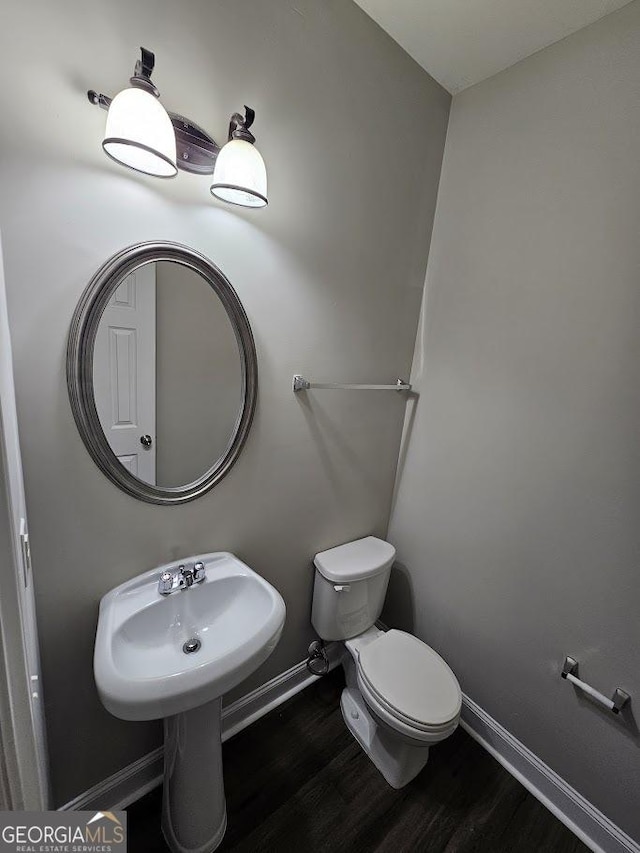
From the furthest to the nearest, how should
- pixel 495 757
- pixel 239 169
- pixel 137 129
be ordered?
pixel 495 757, pixel 239 169, pixel 137 129

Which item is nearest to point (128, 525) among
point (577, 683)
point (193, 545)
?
point (193, 545)

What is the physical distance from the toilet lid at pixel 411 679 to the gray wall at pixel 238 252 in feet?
1.30

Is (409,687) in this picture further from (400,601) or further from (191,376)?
(191,376)

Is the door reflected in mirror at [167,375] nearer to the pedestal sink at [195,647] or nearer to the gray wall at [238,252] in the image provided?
the gray wall at [238,252]

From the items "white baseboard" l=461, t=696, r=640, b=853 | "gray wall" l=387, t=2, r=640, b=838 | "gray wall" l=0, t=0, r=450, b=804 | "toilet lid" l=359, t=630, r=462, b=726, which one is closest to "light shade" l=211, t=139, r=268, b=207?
"gray wall" l=0, t=0, r=450, b=804

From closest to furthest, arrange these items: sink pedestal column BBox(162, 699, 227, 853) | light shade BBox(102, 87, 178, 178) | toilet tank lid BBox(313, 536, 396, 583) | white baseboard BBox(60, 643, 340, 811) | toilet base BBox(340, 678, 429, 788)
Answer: light shade BBox(102, 87, 178, 178) → sink pedestal column BBox(162, 699, 227, 853) → white baseboard BBox(60, 643, 340, 811) → toilet base BBox(340, 678, 429, 788) → toilet tank lid BBox(313, 536, 396, 583)

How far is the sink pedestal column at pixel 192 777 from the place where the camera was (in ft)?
3.49

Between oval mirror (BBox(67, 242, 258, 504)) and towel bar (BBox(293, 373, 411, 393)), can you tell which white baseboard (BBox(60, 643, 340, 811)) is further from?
towel bar (BBox(293, 373, 411, 393))

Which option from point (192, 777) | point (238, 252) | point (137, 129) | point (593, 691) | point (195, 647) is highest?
point (137, 129)

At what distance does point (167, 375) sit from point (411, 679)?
4.54 ft

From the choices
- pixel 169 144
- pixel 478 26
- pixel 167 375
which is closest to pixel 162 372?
pixel 167 375

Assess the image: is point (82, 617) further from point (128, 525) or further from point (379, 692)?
point (379, 692)

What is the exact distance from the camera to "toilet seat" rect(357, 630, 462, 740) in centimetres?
120

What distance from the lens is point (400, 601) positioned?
73.8 inches
